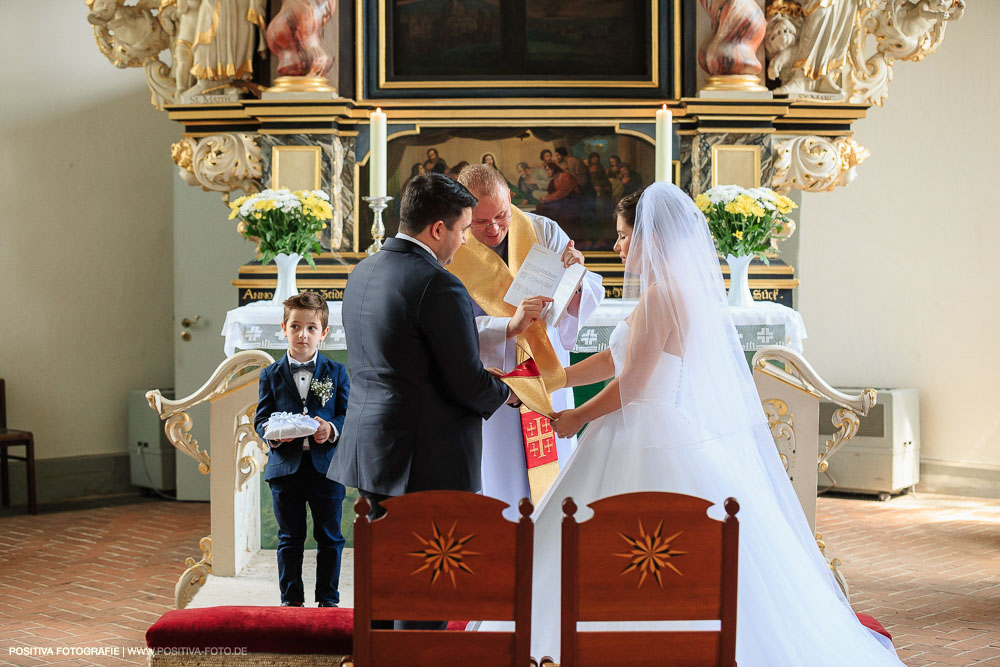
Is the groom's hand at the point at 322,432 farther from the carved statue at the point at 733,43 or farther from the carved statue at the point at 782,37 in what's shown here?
the carved statue at the point at 782,37

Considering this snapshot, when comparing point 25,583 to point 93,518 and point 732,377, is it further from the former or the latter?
point 732,377

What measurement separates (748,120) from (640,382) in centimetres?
317

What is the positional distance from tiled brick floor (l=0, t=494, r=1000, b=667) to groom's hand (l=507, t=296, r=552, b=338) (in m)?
2.27

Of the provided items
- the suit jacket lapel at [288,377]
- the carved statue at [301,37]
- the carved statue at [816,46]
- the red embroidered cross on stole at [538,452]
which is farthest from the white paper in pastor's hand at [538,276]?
the carved statue at [816,46]

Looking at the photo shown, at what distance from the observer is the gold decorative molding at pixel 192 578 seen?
4617 millimetres

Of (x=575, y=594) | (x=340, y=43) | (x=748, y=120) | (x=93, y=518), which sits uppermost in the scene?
(x=340, y=43)

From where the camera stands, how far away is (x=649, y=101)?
625cm

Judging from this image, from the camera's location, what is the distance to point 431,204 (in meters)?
3.22

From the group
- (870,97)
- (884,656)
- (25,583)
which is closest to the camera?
(884,656)

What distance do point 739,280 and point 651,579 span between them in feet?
11.6

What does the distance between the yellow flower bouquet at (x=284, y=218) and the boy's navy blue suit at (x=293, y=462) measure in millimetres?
1534

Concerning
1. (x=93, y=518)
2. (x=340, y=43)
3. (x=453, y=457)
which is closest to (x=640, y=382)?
(x=453, y=457)

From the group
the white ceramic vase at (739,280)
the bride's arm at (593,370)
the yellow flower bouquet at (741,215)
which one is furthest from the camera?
the white ceramic vase at (739,280)

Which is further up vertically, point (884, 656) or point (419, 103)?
point (419, 103)
